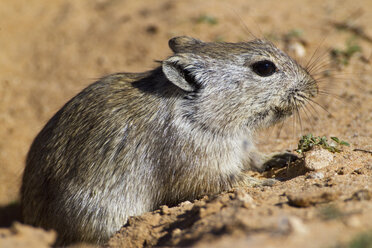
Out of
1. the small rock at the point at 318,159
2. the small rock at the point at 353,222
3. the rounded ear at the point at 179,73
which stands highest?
the rounded ear at the point at 179,73

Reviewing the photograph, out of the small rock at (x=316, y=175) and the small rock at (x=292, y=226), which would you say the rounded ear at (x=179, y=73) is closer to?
the small rock at (x=316, y=175)

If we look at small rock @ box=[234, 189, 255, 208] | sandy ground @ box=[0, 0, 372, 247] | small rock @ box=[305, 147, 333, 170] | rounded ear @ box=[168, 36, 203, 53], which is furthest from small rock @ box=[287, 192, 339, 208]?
rounded ear @ box=[168, 36, 203, 53]

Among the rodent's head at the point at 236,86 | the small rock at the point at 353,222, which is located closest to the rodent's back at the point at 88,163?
the rodent's head at the point at 236,86

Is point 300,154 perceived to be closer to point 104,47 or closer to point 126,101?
point 126,101

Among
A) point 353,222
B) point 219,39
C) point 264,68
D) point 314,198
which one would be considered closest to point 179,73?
point 264,68

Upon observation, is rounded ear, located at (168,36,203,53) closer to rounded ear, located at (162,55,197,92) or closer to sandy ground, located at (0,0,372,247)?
rounded ear, located at (162,55,197,92)

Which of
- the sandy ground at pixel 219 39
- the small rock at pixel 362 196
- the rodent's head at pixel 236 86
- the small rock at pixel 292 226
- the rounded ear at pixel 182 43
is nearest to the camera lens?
the small rock at pixel 292 226

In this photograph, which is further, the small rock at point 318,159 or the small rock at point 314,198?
the small rock at point 318,159
